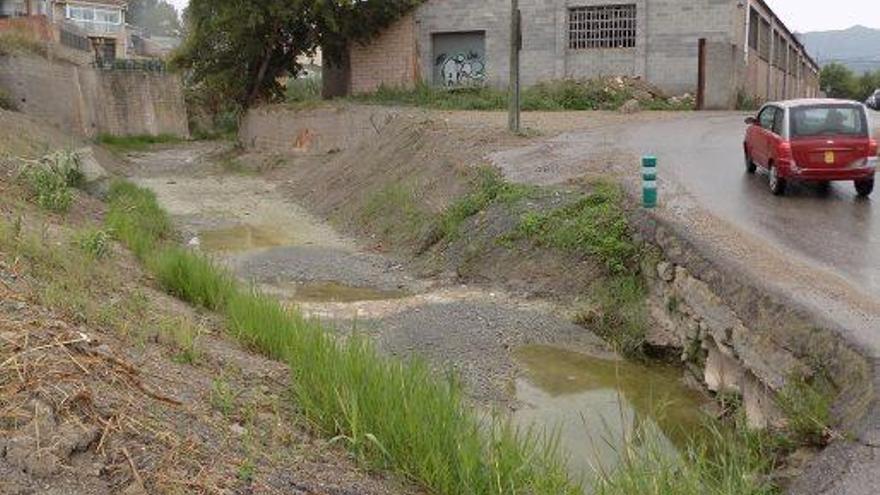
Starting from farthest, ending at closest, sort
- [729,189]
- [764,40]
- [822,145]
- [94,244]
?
[764,40]
[729,189]
[822,145]
[94,244]

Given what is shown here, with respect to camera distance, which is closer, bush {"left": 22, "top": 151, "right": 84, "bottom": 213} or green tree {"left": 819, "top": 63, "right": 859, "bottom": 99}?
bush {"left": 22, "top": 151, "right": 84, "bottom": 213}

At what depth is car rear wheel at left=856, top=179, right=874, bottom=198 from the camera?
15297 mm

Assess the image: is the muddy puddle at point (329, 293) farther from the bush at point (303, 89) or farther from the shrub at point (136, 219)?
the bush at point (303, 89)

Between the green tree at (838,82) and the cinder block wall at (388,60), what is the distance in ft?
185

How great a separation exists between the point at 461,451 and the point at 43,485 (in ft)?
7.45

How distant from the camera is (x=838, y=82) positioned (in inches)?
3231

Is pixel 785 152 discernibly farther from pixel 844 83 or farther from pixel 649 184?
pixel 844 83

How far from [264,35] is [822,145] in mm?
24491

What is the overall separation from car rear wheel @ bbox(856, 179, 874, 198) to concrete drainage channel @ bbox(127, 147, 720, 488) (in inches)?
242

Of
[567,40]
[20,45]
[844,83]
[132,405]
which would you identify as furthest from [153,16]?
[132,405]

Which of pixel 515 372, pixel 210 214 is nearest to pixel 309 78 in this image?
pixel 210 214

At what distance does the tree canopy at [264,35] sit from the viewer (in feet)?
107

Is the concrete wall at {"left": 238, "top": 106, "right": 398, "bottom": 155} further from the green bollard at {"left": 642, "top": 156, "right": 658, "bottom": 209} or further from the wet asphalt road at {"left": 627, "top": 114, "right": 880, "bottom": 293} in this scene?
the green bollard at {"left": 642, "top": 156, "right": 658, "bottom": 209}

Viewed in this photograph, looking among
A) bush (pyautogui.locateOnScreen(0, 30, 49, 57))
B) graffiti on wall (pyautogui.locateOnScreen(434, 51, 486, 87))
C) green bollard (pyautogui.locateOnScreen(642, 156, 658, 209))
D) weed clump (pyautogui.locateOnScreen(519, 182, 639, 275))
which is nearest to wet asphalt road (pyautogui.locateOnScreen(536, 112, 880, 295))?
Result: green bollard (pyautogui.locateOnScreen(642, 156, 658, 209))
